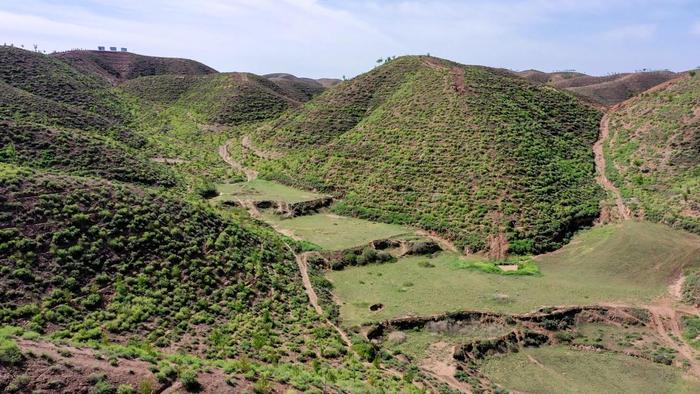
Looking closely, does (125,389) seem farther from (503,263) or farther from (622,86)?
(622,86)

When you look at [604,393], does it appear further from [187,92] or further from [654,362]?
[187,92]

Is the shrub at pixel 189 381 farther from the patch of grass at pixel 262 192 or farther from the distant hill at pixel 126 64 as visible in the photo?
the distant hill at pixel 126 64

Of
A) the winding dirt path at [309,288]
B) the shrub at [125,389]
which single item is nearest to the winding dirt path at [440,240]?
the winding dirt path at [309,288]

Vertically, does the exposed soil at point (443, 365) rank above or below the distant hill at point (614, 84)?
below

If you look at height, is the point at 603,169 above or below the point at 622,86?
below

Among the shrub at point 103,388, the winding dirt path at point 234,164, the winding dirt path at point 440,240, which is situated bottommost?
the shrub at point 103,388

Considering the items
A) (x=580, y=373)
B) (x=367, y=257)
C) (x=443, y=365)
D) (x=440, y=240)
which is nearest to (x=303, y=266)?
(x=367, y=257)
